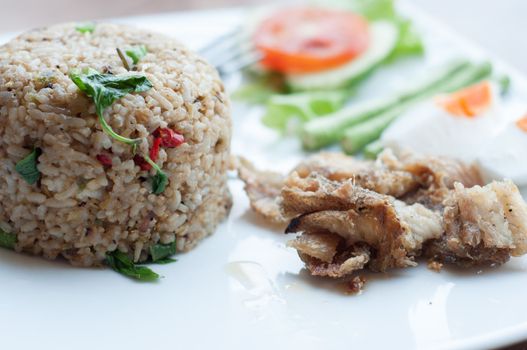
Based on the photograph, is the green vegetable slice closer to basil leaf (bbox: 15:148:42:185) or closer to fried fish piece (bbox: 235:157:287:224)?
fried fish piece (bbox: 235:157:287:224)

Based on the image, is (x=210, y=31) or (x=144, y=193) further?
(x=210, y=31)

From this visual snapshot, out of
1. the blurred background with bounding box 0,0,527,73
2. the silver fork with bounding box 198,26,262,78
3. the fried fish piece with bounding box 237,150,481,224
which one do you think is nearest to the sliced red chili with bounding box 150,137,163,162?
the fried fish piece with bounding box 237,150,481,224

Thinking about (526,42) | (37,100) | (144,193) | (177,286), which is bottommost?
(526,42)

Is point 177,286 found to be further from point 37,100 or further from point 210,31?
point 210,31

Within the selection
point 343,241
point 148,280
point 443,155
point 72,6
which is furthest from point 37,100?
point 72,6

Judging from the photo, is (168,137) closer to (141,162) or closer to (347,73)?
(141,162)

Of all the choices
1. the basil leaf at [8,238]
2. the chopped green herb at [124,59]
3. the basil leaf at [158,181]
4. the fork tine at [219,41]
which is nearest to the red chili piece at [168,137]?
the basil leaf at [158,181]
